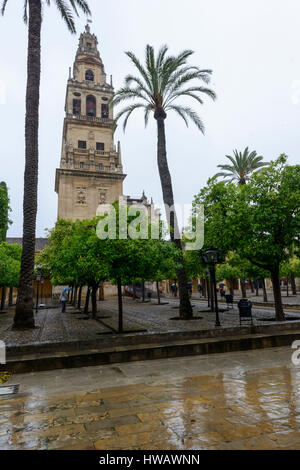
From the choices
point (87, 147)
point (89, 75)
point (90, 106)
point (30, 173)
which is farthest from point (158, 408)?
point (89, 75)

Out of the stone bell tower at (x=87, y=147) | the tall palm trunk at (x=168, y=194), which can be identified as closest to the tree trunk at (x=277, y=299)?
the tall palm trunk at (x=168, y=194)

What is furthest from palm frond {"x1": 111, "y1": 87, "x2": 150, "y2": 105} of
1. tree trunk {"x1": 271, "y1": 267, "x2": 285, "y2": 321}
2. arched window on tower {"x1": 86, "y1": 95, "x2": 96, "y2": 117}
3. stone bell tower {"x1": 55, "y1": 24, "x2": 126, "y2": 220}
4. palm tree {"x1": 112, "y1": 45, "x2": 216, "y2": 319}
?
arched window on tower {"x1": 86, "y1": 95, "x2": 96, "y2": 117}

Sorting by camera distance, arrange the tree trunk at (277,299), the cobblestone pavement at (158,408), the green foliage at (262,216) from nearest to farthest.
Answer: the cobblestone pavement at (158,408) < the green foliage at (262,216) < the tree trunk at (277,299)

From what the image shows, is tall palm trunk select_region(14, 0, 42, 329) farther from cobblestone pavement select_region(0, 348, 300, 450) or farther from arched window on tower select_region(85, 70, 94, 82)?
arched window on tower select_region(85, 70, 94, 82)

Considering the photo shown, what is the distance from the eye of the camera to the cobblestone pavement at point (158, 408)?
10.9 ft

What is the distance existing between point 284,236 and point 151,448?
31.8ft

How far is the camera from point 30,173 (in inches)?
469

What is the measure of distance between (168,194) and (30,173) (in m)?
6.42

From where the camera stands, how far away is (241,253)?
1166 cm

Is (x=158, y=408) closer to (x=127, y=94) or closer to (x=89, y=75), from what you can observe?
(x=127, y=94)

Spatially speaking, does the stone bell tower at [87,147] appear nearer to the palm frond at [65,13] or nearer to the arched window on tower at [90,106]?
the arched window on tower at [90,106]

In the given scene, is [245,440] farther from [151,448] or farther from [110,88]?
[110,88]

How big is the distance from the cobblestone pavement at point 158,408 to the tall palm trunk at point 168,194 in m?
6.69
